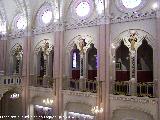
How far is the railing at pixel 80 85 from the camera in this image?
18.1m

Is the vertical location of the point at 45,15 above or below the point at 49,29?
above

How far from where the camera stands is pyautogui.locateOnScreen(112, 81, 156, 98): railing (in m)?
15.4

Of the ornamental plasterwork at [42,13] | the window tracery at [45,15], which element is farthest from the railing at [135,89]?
the ornamental plasterwork at [42,13]

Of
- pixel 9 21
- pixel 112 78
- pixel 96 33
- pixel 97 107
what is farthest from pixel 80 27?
pixel 9 21

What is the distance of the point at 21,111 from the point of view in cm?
2362

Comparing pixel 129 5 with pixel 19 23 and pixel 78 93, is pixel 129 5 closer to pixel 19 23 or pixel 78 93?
pixel 78 93

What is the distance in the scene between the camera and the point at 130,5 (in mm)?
16688

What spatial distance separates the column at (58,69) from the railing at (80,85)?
460 millimetres

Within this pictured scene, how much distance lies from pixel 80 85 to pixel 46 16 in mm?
6624

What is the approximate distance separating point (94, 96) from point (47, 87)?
4.84 meters

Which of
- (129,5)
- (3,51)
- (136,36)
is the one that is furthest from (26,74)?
(129,5)

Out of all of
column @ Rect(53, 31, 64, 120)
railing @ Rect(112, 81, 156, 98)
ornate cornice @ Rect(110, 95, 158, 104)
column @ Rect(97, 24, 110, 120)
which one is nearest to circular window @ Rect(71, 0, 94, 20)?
column @ Rect(53, 31, 64, 120)

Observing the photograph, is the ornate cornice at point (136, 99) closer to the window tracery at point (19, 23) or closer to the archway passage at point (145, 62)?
the archway passage at point (145, 62)

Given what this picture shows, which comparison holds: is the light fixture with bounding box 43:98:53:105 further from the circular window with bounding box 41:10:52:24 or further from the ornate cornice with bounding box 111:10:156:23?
the ornate cornice with bounding box 111:10:156:23
